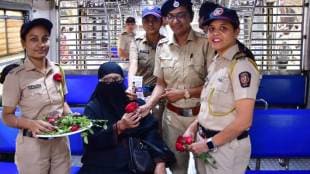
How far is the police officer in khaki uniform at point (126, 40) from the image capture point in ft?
15.7

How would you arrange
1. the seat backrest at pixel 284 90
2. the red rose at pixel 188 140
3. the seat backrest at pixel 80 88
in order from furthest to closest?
the seat backrest at pixel 80 88, the seat backrest at pixel 284 90, the red rose at pixel 188 140

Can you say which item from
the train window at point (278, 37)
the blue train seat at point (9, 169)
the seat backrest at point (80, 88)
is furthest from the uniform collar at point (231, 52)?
the train window at point (278, 37)

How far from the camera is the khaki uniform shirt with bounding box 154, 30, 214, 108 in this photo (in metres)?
2.51

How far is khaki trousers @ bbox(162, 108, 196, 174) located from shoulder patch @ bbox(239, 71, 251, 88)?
32.9 inches

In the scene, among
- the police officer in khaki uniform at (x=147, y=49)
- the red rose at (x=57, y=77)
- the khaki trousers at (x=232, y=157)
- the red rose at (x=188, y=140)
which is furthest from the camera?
the police officer in khaki uniform at (x=147, y=49)

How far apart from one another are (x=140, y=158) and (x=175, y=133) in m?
0.33

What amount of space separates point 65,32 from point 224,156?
393 centimetres

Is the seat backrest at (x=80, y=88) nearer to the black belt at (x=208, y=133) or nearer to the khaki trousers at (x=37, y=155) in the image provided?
the khaki trousers at (x=37, y=155)

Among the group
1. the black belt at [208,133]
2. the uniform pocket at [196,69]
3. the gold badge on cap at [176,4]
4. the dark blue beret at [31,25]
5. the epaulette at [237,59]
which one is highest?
the gold badge on cap at [176,4]

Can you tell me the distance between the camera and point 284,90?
472 centimetres

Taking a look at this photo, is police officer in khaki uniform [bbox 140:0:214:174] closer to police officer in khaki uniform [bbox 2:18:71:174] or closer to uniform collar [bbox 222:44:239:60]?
uniform collar [bbox 222:44:239:60]

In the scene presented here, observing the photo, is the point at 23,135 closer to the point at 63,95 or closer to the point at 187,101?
the point at 63,95

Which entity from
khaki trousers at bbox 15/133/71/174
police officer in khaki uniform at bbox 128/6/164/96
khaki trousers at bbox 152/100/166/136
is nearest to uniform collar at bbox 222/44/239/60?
khaki trousers at bbox 152/100/166/136

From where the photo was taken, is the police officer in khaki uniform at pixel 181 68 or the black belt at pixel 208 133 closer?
the black belt at pixel 208 133
